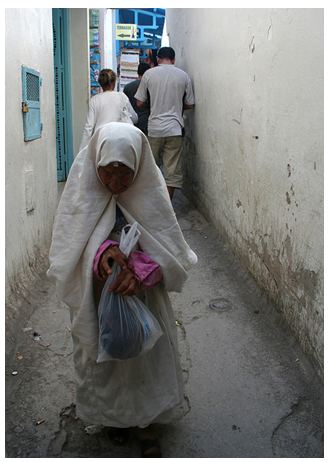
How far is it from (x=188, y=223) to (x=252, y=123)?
221 cm

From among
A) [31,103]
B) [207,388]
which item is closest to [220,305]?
[207,388]

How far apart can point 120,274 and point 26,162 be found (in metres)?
2.22

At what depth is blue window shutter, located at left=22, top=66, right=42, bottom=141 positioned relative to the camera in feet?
11.5

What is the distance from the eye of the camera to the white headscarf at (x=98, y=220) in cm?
185

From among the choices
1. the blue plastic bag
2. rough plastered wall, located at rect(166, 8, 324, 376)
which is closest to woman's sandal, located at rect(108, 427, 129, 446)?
the blue plastic bag

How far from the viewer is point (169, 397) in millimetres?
2135

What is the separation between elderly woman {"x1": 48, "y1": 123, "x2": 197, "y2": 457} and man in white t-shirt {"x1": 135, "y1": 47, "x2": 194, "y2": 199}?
13.1 ft

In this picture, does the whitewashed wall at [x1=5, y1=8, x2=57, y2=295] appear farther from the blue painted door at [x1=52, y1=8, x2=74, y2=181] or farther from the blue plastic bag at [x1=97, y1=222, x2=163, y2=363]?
the blue painted door at [x1=52, y1=8, x2=74, y2=181]

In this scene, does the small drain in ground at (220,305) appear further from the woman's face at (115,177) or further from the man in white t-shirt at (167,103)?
the man in white t-shirt at (167,103)

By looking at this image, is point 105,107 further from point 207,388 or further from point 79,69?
point 207,388

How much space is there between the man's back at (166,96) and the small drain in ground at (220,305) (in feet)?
9.40

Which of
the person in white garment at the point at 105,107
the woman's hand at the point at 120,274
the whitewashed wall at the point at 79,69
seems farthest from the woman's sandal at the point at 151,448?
the whitewashed wall at the point at 79,69

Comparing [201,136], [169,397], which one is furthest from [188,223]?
[169,397]
